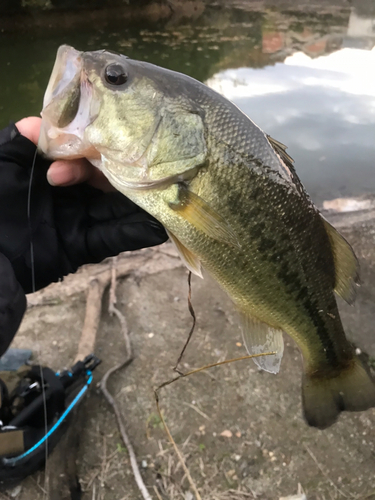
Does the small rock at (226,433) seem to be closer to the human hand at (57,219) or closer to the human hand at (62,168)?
the human hand at (57,219)

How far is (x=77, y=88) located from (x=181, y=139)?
45cm

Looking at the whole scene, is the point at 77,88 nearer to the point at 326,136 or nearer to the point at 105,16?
the point at 326,136

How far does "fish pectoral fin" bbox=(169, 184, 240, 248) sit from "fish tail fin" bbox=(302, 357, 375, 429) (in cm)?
103

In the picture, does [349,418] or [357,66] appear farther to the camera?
[357,66]

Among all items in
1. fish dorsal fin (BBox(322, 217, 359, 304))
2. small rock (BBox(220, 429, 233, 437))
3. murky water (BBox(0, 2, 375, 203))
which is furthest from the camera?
murky water (BBox(0, 2, 375, 203))

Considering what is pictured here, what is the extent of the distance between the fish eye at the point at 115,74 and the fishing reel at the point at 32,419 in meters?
1.85

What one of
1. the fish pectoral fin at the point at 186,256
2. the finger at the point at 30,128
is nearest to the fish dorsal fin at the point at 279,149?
the fish pectoral fin at the point at 186,256

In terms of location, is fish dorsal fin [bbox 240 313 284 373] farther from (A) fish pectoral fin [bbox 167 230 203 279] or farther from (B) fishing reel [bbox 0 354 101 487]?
(B) fishing reel [bbox 0 354 101 487]

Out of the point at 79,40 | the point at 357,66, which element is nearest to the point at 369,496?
the point at 357,66

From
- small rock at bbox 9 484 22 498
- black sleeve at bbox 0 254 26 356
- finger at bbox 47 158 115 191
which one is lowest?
small rock at bbox 9 484 22 498

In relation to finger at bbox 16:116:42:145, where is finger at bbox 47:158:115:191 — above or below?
below

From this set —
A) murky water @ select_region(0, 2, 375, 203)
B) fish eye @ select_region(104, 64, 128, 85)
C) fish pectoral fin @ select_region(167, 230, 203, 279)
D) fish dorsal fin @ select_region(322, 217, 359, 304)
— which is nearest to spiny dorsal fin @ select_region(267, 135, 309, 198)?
fish dorsal fin @ select_region(322, 217, 359, 304)

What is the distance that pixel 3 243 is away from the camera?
6.29ft

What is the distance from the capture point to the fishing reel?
7.33 feet
